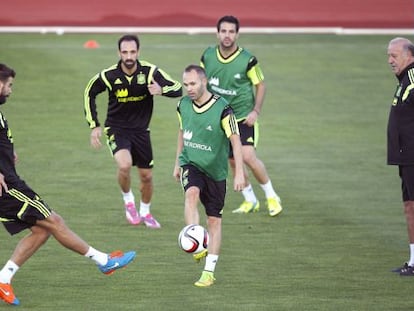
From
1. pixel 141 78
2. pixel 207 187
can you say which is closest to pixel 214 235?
pixel 207 187

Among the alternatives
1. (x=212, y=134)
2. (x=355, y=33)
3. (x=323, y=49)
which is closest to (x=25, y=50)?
(x=323, y=49)

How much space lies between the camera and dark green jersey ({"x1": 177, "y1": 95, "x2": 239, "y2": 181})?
11.6 m

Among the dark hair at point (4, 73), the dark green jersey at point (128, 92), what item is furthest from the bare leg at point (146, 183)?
the dark hair at point (4, 73)

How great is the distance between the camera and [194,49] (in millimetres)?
29266

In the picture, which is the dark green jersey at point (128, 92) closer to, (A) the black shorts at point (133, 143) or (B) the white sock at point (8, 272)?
(A) the black shorts at point (133, 143)

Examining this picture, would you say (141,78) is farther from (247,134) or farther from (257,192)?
(257,192)

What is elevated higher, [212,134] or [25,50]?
[212,134]

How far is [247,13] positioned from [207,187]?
70.7ft

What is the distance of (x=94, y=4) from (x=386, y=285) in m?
22.5

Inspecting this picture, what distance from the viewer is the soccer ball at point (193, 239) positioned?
Answer: 36.7ft

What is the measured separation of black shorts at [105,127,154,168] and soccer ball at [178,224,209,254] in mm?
3214

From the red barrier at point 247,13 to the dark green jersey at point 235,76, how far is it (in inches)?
707

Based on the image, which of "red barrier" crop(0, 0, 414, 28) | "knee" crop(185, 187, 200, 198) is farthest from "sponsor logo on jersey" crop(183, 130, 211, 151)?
"red barrier" crop(0, 0, 414, 28)

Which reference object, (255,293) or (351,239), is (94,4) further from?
(255,293)
